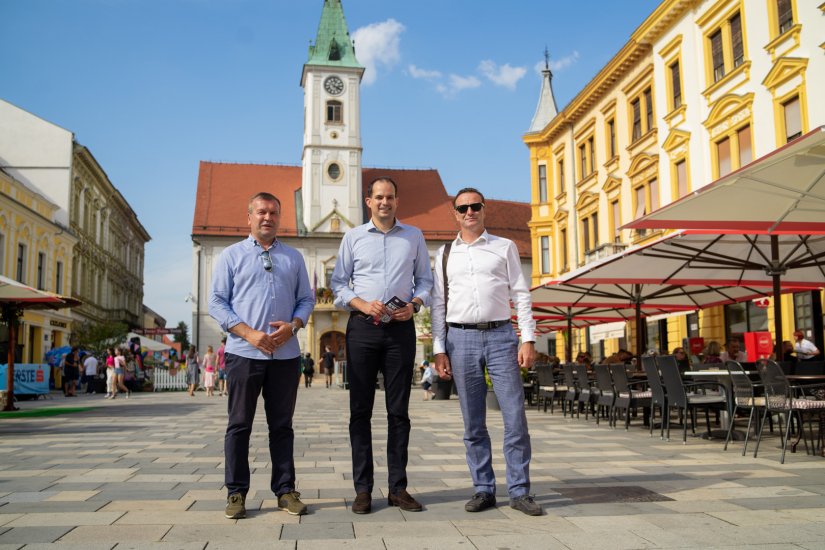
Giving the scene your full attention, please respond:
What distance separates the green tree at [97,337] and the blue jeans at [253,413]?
34.8 meters

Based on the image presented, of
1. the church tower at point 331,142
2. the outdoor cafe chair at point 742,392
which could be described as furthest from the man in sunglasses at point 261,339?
the church tower at point 331,142

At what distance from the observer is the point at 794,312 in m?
21.2

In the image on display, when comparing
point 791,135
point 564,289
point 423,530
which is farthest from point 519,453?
point 791,135

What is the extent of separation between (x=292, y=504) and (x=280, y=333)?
105 centimetres

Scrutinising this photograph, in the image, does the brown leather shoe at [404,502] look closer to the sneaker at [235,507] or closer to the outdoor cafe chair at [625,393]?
the sneaker at [235,507]

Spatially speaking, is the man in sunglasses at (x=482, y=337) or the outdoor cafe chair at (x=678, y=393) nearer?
the man in sunglasses at (x=482, y=337)

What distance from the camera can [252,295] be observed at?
503 cm

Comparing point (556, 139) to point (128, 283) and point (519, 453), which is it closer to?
point (519, 453)

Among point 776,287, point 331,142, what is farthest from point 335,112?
point 776,287

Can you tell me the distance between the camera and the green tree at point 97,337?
38.1 m

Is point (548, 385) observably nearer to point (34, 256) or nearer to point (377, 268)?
point (377, 268)

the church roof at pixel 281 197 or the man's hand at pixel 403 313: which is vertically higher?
the church roof at pixel 281 197

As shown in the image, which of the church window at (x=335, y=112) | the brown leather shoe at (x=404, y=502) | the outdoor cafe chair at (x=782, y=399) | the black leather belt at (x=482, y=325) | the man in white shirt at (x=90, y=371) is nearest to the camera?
the brown leather shoe at (x=404, y=502)

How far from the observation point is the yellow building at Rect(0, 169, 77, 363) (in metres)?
32.0
